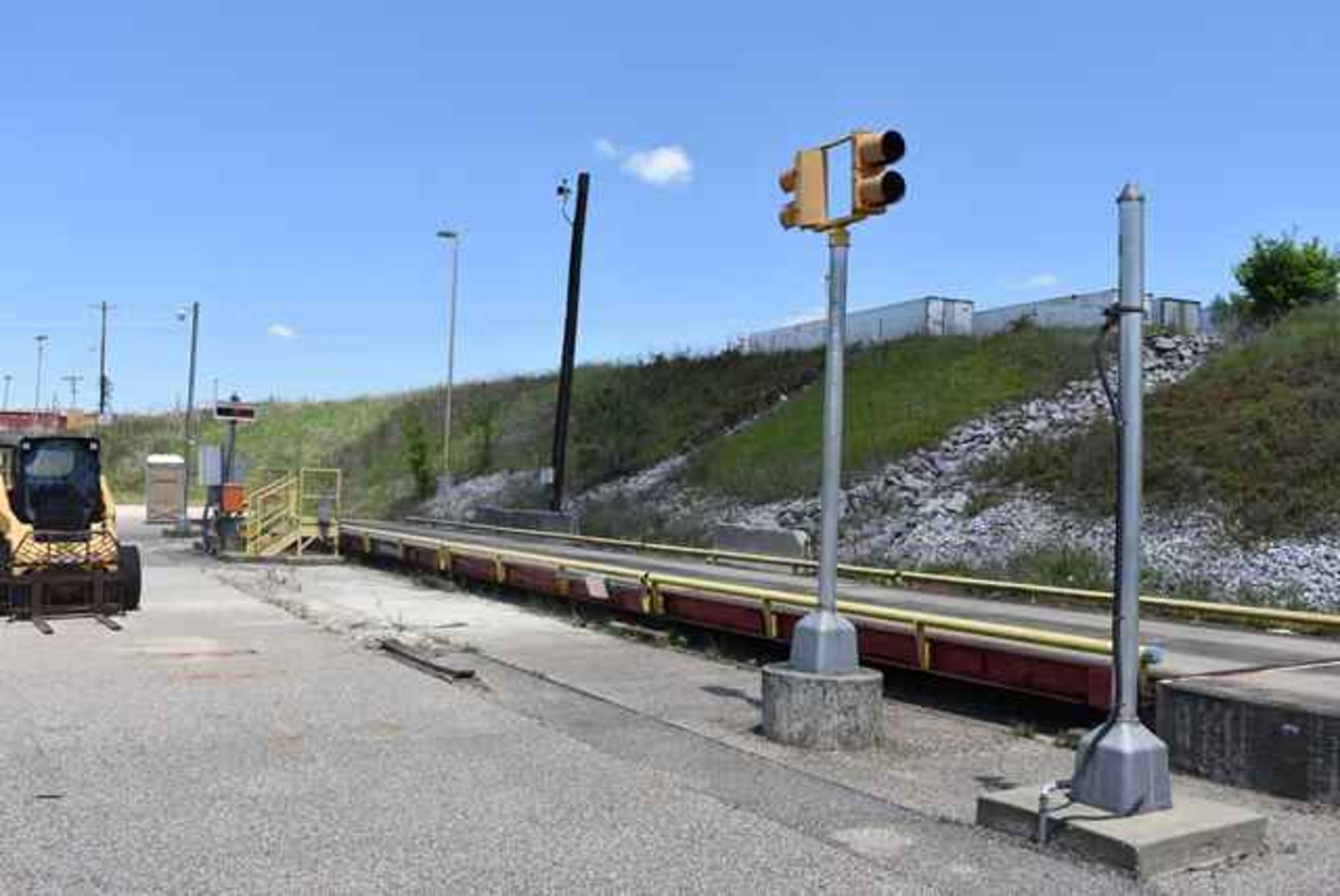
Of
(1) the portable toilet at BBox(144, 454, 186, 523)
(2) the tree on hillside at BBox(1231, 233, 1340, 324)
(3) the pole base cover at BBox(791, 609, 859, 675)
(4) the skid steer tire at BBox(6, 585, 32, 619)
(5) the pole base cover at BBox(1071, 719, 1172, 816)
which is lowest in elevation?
(4) the skid steer tire at BBox(6, 585, 32, 619)

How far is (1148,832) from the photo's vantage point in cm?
594

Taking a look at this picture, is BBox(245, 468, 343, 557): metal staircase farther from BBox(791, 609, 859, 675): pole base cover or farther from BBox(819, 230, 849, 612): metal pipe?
BBox(791, 609, 859, 675): pole base cover

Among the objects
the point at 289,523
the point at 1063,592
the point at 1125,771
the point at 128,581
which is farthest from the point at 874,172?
the point at 289,523

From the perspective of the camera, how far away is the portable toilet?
4391 cm

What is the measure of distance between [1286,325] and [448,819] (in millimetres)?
28547

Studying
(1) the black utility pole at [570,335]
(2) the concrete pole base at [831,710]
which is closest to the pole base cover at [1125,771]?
(2) the concrete pole base at [831,710]

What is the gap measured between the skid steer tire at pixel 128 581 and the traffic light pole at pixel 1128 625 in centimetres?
1397

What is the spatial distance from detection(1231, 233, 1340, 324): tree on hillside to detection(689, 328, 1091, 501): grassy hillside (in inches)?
353

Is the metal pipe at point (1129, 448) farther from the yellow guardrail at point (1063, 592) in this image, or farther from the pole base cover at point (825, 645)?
the yellow guardrail at point (1063, 592)

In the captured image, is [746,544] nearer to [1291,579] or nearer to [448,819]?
[1291,579]

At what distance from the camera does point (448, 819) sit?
6.68m

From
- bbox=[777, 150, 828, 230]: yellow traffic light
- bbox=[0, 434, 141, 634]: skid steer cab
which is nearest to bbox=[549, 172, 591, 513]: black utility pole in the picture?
bbox=[0, 434, 141, 634]: skid steer cab

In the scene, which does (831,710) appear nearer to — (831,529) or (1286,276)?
(831,529)

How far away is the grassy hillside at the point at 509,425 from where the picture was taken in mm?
45031
